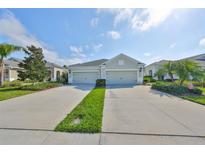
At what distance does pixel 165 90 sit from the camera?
40.3ft

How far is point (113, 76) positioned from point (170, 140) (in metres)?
18.3

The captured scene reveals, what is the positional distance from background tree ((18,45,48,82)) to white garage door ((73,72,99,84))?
→ 6832 millimetres

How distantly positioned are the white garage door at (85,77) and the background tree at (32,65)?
683 cm

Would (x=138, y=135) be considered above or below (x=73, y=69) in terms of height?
below

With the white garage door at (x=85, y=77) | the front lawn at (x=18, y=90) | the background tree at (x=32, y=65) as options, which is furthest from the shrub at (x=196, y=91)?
the background tree at (x=32, y=65)

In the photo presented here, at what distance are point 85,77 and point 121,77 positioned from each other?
587cm

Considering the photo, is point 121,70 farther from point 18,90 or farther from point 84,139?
point 84,139

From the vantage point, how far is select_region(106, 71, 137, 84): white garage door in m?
21.5

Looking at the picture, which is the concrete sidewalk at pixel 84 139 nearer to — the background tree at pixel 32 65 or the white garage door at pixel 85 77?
the background tree at pixel 32 65

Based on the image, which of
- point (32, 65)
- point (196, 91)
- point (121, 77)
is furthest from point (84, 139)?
point (121, 77)

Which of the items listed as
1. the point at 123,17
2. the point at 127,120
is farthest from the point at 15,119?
the point at 123,17

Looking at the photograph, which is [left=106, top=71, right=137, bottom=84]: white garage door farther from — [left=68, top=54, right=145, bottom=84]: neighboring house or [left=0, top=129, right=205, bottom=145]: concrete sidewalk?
[left=0, top=129, right=205, bottom=145]: concrete sidewalk

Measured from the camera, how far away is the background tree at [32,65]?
15.6 meters
